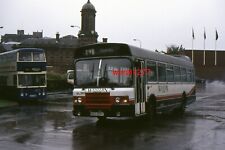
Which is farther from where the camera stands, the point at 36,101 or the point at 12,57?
the point at 36,101

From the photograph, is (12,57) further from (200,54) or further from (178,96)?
(200,54)

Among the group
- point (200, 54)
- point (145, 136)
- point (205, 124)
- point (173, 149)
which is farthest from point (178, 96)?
point (200, 54)

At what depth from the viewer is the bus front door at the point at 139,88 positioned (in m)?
16.8

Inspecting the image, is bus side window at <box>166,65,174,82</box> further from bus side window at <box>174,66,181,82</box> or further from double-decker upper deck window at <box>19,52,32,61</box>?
double-decker upper deck window at <box>19,52,32,61</box>

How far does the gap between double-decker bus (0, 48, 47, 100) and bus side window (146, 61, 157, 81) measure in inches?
612

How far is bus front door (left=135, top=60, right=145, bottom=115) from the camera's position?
662 inches

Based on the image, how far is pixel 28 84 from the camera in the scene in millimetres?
33938

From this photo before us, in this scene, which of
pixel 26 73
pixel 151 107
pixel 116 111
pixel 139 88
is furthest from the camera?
pixel 26 73

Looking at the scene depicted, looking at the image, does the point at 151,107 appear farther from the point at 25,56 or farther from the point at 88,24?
the point at 88,24

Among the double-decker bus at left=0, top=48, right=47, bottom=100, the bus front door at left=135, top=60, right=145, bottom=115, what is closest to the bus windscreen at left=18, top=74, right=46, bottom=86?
the double-decker bus at left=0, top=48, right=47, bottom=100

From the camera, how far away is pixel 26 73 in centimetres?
3312

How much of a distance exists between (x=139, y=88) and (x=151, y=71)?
1894mm

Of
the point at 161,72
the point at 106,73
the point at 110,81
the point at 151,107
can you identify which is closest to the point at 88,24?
the point at 161,72

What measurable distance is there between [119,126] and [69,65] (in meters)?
81.0
